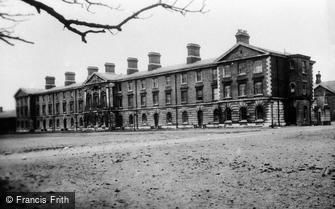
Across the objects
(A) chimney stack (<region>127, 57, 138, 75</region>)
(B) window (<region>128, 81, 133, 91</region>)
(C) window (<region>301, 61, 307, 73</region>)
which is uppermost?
(A) chimney stack (<region>127, 57, 138, 75</region>)

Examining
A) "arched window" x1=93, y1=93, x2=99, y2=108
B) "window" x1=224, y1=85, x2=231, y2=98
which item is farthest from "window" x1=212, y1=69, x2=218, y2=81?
"arched window" x1=93, y1=93, x2=99, y2=108

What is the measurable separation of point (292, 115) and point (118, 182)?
36681mm

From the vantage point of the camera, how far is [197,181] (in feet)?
→ 30.0

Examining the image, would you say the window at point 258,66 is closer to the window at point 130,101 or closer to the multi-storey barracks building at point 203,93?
the multi-storey barracks building at point 203,93

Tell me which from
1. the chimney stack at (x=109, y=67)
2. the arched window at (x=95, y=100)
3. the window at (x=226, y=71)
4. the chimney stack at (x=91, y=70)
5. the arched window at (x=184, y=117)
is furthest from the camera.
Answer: the chimney stack at (x=91, y=70)

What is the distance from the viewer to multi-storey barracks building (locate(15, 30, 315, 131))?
40.4 m

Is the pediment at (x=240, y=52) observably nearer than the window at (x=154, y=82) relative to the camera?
Yes

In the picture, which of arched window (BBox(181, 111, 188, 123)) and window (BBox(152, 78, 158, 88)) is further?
window (BBox(152, 78, 158, 88))

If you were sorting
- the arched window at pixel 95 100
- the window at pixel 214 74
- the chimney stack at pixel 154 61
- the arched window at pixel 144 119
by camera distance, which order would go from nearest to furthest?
the window at pixel 214 74 < the arched window at pixel 144 119 < the chimney stack at pixel 154 61 < the arched window at pixel 95 100

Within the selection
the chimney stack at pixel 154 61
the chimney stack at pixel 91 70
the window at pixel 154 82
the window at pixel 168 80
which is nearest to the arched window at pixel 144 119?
the window at pixel 154 82

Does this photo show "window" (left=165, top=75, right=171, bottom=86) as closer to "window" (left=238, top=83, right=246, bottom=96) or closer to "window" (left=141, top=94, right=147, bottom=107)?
"window" (left=141, top=94, right=147, bottom=107)

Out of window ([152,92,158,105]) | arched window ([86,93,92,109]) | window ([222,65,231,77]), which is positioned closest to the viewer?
window ([222,65,231,77])

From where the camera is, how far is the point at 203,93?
46.5m

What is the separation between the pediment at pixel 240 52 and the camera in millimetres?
40281
